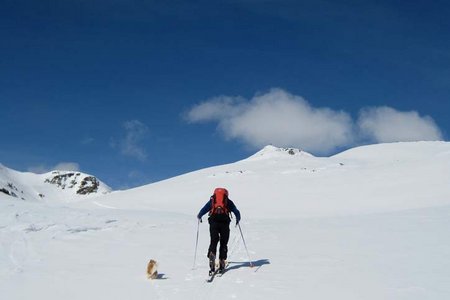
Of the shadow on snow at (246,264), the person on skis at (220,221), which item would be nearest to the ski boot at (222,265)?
the person on skis at (220,221)

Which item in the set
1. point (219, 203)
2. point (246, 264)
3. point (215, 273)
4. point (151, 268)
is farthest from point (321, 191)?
point (151, 268)

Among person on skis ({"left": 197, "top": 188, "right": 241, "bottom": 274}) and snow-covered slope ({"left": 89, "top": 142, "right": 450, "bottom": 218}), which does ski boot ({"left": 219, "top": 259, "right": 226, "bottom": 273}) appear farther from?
snow-covered slope ({"left": 89, "top": 142, "right": 450, "bottom": 218})

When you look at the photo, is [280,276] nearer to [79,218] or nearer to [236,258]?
[236,258]

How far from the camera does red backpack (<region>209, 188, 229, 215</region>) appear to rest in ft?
35.9

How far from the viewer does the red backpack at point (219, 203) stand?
10.9 metres

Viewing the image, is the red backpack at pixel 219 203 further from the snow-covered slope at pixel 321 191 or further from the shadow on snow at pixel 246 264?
the snow-covered slope at pixel 321 191

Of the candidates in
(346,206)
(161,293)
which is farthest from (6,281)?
(346,206)

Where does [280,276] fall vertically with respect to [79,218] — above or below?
below

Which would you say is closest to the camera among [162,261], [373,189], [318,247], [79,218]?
[162,261]

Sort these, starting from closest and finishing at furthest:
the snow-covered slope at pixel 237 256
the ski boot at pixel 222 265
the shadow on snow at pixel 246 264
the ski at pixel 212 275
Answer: the snow-covered slope at pixel 237 256 → the ski at pixel 212 275 → the ski boot at pixel 222 265 → the shadow on snow at pixel 246 264

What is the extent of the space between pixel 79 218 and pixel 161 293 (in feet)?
32.8

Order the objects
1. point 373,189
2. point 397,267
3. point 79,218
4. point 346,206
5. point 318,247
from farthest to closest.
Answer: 1. point 373,189
2. point 346,206
3. point 79,218
4. point 318,247
5. point 397,267

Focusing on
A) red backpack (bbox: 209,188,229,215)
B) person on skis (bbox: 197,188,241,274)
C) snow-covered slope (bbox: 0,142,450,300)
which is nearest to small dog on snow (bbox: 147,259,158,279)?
snow-covered slope (bbox: 0,142,450,300)

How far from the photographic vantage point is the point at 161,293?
347 inches
